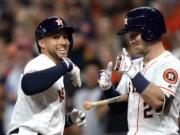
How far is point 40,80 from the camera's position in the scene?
24.1 ft

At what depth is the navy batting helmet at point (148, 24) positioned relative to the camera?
743 cm

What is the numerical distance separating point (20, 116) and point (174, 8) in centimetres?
466

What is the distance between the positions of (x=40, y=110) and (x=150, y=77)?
1114mm

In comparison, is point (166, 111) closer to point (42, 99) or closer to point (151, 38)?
point (151, 38)

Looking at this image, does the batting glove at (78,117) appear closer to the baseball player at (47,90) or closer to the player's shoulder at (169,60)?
the baseball player at (47,90)

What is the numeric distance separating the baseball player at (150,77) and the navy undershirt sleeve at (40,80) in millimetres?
581

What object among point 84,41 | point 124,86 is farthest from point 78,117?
point 84,41

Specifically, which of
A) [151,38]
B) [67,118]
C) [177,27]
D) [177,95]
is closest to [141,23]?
[151,38]

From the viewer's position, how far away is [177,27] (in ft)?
37.1

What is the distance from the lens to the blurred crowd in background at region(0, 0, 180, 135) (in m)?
10.9

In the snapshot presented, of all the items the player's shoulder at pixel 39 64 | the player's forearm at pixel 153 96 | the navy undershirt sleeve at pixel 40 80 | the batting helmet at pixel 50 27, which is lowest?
the player's forearm at pixel 153 96

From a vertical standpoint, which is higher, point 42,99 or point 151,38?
point 151,38

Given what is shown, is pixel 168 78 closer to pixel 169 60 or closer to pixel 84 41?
pixel 169 60

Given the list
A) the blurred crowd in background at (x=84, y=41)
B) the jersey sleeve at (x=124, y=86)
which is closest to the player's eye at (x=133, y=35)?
the jersey sleeve at (x=124, y=86)
